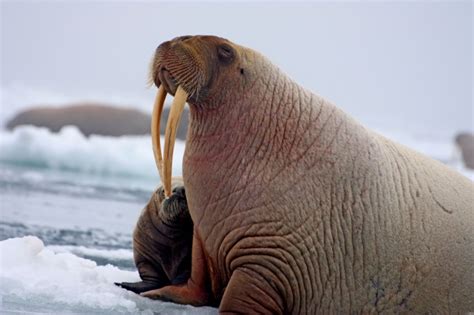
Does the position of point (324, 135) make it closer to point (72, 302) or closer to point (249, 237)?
point (249, 237)

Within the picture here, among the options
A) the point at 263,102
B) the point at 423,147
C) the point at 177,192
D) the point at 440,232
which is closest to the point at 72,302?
the point at 177,192

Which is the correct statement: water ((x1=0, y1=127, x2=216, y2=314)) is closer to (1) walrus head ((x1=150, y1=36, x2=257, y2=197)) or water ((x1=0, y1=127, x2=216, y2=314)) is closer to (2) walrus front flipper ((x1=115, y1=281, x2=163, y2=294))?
(2) walrus front flipper ((x1=115, y1=281, x2=163, y2=294))

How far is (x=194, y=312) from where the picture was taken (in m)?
4.82

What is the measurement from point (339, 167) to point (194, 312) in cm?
100

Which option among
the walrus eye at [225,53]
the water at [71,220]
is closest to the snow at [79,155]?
the water at [71,220]

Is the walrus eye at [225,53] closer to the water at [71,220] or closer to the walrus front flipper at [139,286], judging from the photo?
the water at [71,220]

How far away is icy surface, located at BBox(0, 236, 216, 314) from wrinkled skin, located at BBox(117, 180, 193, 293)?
0.52ft

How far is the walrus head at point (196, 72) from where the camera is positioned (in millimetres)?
4738

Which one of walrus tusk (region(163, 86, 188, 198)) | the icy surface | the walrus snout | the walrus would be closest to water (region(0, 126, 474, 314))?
the icy surface

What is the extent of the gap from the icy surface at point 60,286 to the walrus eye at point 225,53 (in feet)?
4.04

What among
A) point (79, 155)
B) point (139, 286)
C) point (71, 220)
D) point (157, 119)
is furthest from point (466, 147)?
point (157, 119)

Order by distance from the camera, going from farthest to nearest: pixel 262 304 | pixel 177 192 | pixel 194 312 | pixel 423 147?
pixel 423 147
pixel 177 192
pixel 194 312
pixel 262 304

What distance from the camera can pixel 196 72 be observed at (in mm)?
4738

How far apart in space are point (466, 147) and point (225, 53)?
19675 mm
